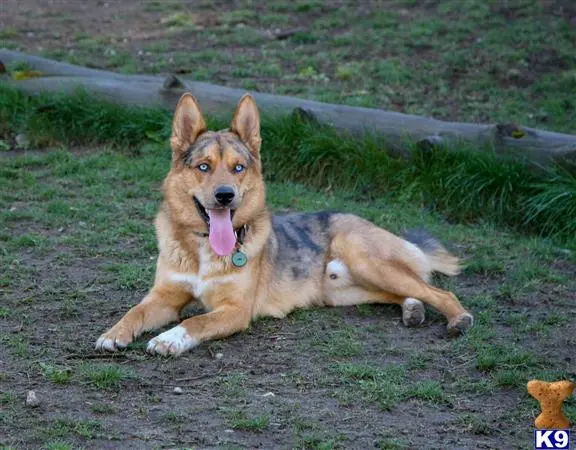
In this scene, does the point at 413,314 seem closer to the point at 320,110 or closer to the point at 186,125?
the point at 186,125

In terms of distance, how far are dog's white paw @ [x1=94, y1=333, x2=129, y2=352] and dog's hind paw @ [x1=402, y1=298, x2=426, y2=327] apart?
196 centimetres

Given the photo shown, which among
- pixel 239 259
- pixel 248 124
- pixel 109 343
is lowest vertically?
pixel 109 343

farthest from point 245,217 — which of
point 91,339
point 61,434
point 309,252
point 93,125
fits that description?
point 93,125

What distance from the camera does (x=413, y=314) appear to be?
7.20 m

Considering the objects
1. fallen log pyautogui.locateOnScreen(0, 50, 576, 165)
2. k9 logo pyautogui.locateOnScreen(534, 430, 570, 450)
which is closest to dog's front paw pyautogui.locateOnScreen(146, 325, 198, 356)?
k9 logo pyautogui.locateOnScreen(534, 430, 570, 450)

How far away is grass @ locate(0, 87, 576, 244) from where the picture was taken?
9.30 m

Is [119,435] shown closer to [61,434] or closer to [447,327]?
[61,434]

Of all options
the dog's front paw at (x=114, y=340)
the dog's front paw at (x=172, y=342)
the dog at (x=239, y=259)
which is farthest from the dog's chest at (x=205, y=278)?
the dog's front paw at (x=114, y=340)

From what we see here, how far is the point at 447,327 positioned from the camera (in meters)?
7.07

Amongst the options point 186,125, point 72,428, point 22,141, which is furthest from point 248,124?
point 22,141

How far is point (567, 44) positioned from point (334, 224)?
6.80 metres

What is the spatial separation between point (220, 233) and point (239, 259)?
0.75 ft

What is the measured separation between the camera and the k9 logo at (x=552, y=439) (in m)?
5.11

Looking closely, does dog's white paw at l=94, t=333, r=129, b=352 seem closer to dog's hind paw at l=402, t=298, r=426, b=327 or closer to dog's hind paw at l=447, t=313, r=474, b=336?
dog's hind paw at l=402, t=298, r=426, b=327
